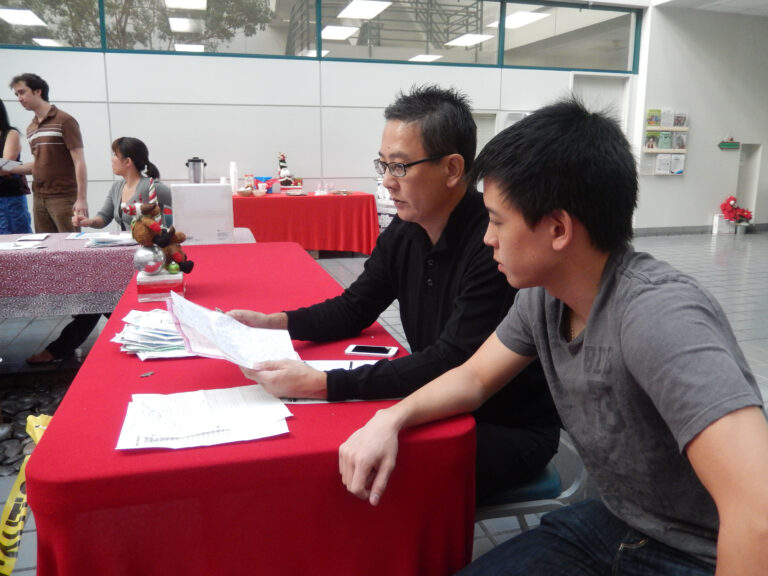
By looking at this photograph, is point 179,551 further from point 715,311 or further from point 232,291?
point 232,291

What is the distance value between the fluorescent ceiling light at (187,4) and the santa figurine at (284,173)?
184cm

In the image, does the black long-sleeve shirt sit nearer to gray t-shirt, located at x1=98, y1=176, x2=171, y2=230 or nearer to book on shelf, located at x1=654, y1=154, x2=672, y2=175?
gray t-shirt, located at x1=98, y1=176, x2=171, y2=230

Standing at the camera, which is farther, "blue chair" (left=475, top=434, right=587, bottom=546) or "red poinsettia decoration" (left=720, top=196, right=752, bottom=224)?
"red poinsettia decoration" (left=720, top=196, right=752, bottom=224)

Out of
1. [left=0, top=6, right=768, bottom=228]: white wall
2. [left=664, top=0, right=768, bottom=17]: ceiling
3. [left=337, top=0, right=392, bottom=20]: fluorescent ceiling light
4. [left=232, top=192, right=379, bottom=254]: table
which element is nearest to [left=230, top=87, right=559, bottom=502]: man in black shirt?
[left=232, top=192, right=379, bottom=254]: table

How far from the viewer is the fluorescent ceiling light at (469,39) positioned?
765cm

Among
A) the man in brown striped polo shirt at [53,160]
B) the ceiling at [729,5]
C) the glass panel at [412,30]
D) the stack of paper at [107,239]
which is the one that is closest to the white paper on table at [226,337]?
the stack of paper at [107,239]

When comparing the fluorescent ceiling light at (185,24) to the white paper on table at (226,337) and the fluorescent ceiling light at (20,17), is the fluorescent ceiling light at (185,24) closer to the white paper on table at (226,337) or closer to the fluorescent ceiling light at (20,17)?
the fluorescent ceiling light at (20,17)

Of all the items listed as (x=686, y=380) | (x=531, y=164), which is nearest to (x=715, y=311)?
(x=686, y=380)

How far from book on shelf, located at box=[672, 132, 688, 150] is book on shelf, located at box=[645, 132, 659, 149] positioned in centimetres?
30

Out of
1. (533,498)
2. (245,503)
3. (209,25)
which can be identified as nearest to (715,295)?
(533,498)

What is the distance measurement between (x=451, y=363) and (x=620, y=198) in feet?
1.58

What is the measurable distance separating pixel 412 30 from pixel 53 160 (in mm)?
4892

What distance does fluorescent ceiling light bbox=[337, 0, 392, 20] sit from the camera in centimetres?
718

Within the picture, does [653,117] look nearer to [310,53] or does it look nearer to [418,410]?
[310,53]
